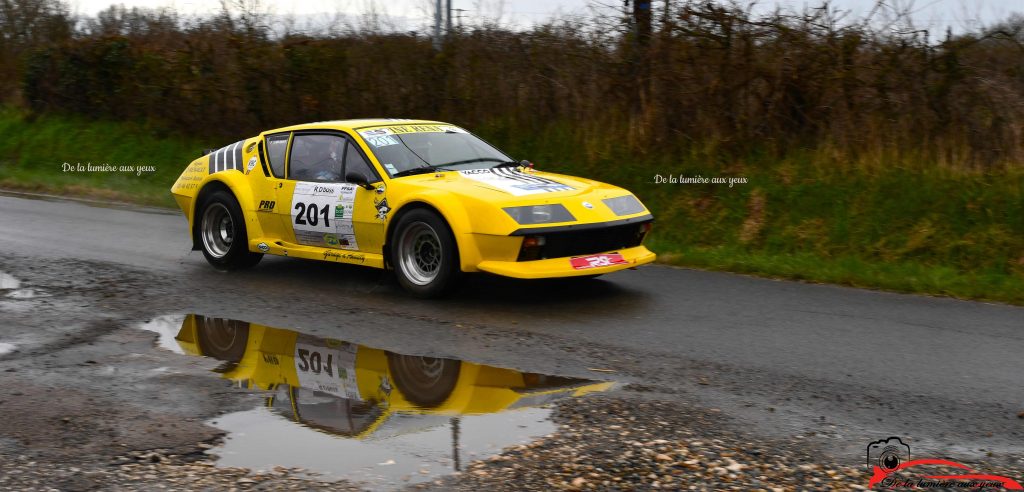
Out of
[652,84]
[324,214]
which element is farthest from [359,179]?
[652,84]

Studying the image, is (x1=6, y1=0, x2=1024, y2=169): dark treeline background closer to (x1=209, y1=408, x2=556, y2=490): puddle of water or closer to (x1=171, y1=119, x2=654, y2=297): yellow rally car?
(x1=171, y1=119, x2=654, y2=297): yellow rally car

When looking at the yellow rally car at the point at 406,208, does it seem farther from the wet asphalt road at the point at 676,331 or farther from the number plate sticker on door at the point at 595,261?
the wet asphalt road at the point at 676,331

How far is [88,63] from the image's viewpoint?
23359mm

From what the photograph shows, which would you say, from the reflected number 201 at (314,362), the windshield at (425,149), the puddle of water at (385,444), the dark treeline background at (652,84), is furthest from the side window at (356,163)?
the dark treeline background at (652,84)

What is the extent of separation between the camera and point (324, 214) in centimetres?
938

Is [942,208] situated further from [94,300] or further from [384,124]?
[94,300]

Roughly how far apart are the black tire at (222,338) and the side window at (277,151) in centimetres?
202

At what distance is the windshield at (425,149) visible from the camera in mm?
9305

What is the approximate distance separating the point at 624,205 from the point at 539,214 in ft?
3.06

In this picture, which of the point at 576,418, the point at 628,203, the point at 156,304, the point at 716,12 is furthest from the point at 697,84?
the point at 576,418

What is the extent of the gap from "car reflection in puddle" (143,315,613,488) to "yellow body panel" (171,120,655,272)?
149cm

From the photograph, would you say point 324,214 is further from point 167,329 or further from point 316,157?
point 167,329

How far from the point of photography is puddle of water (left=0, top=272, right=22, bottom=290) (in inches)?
375

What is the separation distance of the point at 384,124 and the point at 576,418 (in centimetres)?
495
